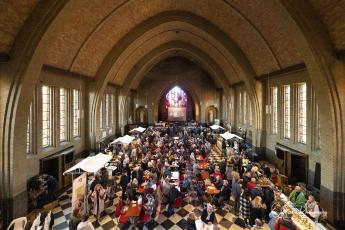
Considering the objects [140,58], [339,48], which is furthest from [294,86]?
[140,58]

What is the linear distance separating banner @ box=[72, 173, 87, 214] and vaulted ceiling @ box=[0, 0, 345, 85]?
4.73 meters

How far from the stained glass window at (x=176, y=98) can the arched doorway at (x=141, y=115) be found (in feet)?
14.5

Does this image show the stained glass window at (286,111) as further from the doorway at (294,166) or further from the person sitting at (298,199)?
the person sitting at (298,199)

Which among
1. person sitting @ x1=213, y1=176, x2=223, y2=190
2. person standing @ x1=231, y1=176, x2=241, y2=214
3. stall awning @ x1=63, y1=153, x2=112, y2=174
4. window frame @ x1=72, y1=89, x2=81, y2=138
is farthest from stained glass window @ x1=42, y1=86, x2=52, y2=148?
person standing @ x1=231, y1=176, x2=241, y2=214

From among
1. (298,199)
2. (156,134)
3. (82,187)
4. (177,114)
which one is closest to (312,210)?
(298,199)

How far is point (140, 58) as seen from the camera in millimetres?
22203

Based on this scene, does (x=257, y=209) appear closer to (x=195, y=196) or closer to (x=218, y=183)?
(x=218, y=183)

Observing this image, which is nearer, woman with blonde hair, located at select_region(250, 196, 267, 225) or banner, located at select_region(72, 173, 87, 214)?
woman with blonde hair, located at select_region(250, 196, 267, 225)

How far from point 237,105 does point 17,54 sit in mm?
18325

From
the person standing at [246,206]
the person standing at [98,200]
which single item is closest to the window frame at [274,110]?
the person standing at [246,206]

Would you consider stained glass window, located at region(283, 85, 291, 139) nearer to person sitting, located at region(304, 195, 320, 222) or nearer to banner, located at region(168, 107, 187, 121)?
person sitting, located at region(304, 195, 320, 222)

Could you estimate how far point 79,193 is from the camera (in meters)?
6.88

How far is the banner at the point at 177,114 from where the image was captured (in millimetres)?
32812

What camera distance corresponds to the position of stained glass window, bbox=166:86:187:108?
32.6m
